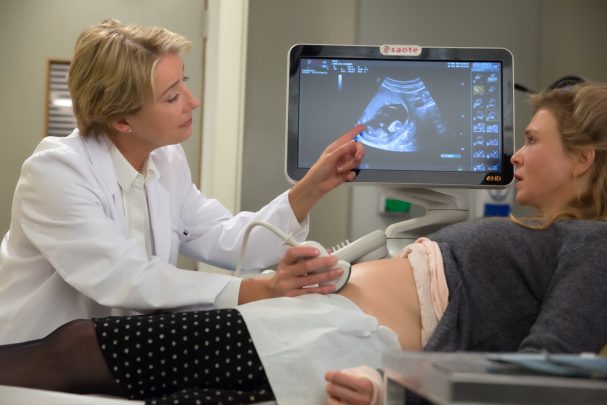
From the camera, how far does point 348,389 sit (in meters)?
1.26

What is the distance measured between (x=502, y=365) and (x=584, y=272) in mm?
587

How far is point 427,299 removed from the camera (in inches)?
60.9

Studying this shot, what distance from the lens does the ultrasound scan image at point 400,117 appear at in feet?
6.41

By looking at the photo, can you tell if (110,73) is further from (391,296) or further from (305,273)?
(391,296)

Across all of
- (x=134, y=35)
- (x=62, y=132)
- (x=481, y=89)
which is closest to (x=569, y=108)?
(x=481, y=89)

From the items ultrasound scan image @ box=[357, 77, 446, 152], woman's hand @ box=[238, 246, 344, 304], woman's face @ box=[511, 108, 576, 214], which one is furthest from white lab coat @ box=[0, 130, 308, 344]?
woman's face @ box=[511, 108, 576, 214]

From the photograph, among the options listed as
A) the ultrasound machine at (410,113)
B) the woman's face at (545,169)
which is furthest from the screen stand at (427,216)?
the woman's face at (545,169)

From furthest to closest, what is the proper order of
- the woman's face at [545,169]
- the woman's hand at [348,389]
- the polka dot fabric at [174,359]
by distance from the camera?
the woman's face at [545,169], the polka dot fabric at [174,359], the woman's hand at [348,389]

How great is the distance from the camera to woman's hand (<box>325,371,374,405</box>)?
4.06 ft

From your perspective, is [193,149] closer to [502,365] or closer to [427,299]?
[427,299]

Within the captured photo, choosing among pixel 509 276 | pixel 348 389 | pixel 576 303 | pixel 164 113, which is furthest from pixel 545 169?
pixel 164 113

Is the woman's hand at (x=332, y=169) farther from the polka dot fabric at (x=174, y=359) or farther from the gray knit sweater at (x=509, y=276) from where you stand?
the polka dot fabric at (x=174, y=359)

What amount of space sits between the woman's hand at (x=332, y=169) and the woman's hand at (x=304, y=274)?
380 mm

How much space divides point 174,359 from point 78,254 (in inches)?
14.5
